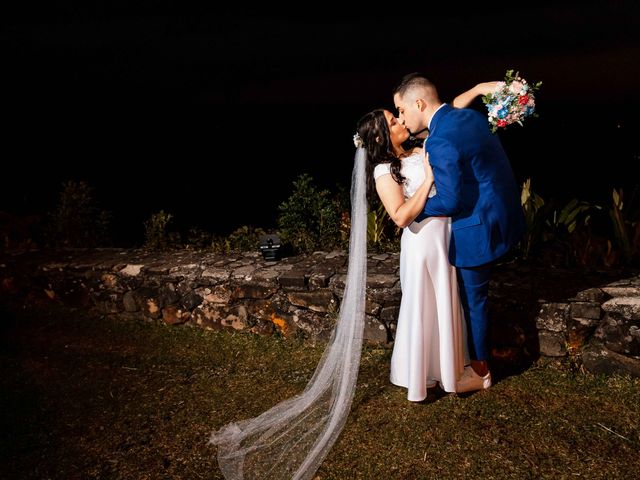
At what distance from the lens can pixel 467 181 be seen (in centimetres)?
323

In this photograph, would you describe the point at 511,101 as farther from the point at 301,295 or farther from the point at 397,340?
the point at 301,295

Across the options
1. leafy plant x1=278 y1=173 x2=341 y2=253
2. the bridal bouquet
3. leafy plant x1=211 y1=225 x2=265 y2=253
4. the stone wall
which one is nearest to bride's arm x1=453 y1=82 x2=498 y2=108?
the bridal bouquet

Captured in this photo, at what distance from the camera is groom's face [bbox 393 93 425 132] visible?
3.32m

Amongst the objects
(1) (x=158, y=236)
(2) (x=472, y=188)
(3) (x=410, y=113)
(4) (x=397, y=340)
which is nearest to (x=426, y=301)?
(4) (x=397, y=340)

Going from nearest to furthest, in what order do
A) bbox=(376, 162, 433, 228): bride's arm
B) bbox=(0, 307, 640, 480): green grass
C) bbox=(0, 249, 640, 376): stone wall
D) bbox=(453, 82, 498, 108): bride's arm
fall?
1. bbox=(0, 307, 640, 480): green grass
2. bbox=(376, 162, 433, 228): bride's arm
3. bbox=(453, 82, 498, 108): bride's arm
4. bbox=(0, 249, 640, 376): stone wall

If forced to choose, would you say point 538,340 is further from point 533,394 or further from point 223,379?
point 223,379

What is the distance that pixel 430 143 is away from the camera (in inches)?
122

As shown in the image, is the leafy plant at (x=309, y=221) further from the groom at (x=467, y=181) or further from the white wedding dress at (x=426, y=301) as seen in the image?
the groom at (x=467, y=181)

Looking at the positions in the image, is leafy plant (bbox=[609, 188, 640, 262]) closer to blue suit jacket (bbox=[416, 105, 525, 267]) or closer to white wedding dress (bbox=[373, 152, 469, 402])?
blue suit jacket (bbox=[416, 105, 525, 267])

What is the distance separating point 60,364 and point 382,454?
10.7 feet

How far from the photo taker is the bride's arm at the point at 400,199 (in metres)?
3.27

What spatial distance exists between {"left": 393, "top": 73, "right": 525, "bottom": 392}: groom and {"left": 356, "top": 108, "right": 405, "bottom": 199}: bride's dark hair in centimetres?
15

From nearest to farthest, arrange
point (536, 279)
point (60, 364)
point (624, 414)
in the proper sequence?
point (624, 414) < point (536, 279) < point (60, 364)

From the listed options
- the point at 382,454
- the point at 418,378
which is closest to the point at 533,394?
the point at 418,378
